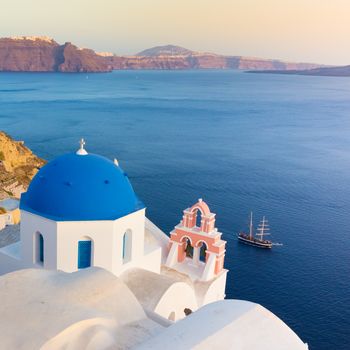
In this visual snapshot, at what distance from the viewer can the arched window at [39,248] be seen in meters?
12.2

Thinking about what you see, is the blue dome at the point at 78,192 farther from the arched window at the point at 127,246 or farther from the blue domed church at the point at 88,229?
the arched window at the point at 127,246

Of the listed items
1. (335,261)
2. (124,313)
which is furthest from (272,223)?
(124,313)

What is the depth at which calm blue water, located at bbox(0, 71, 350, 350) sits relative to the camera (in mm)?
25578

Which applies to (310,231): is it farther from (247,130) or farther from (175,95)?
(175,95)

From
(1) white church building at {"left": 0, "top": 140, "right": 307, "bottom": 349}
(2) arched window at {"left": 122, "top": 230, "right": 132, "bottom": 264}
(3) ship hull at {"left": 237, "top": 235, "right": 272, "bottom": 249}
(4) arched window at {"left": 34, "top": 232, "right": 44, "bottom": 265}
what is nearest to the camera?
(1) white church building at {"left": 0, "top": 140, "right": 307, "bottom": 349}

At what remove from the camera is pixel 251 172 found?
45.6 meters

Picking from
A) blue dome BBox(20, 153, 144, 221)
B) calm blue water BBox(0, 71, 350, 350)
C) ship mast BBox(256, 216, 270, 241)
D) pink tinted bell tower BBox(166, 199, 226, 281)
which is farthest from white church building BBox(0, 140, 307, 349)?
ship mast BBox(256, 216, 270, 241)

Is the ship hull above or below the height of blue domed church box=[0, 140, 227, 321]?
below

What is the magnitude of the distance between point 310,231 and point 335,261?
4.10 metres

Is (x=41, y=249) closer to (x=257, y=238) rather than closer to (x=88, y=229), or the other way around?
(x=88, y=229)

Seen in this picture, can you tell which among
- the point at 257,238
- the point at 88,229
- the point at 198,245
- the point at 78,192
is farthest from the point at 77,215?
the point at 257,238

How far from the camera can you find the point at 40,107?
84.9 meters

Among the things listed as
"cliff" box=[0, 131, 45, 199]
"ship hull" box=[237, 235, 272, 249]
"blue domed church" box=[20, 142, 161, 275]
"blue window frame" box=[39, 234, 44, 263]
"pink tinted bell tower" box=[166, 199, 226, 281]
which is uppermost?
"blue domed church" box=[20, 142, 161, 275]

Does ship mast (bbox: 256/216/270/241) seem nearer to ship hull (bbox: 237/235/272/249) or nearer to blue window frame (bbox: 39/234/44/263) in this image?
ship hull (bbox: 237/235/272/249)
